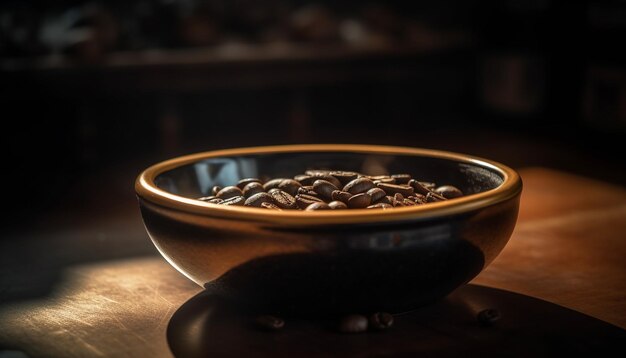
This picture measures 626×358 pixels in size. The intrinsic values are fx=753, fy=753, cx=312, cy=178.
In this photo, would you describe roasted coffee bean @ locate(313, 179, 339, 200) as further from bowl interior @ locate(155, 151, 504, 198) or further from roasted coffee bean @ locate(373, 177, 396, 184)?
bowl interior @ locate(155, 151, 504, 198)

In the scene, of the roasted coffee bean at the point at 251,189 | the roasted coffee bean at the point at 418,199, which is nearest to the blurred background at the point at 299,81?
the roasted coffee bean at the point at 251,189

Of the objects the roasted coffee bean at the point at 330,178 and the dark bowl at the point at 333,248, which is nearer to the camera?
the dark bowl at the point at 333,248

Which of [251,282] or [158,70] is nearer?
[251,282]

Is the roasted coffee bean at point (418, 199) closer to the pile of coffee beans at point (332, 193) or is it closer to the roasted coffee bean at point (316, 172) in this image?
the pile of coffee beans at point (332, 193)

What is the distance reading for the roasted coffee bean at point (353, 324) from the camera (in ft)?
2.74

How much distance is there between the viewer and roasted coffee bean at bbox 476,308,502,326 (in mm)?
864

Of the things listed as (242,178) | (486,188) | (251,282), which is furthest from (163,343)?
(486,188)

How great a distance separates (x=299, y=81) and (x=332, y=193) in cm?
252

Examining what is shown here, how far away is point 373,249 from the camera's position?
0.79 metres

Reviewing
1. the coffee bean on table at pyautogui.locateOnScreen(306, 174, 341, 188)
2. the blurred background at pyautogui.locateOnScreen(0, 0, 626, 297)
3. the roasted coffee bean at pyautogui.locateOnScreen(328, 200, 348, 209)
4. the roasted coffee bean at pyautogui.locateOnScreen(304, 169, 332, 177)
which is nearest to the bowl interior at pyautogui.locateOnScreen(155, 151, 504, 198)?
the roasted coffee bean at pyautogui.locateOnScreen(304, 169, 332, 177)

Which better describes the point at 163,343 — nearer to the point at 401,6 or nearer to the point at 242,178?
the point at 242,178

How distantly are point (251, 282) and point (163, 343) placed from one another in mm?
118

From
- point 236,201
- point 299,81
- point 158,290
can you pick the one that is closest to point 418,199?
point 236,201

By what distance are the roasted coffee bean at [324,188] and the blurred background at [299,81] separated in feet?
4.75
